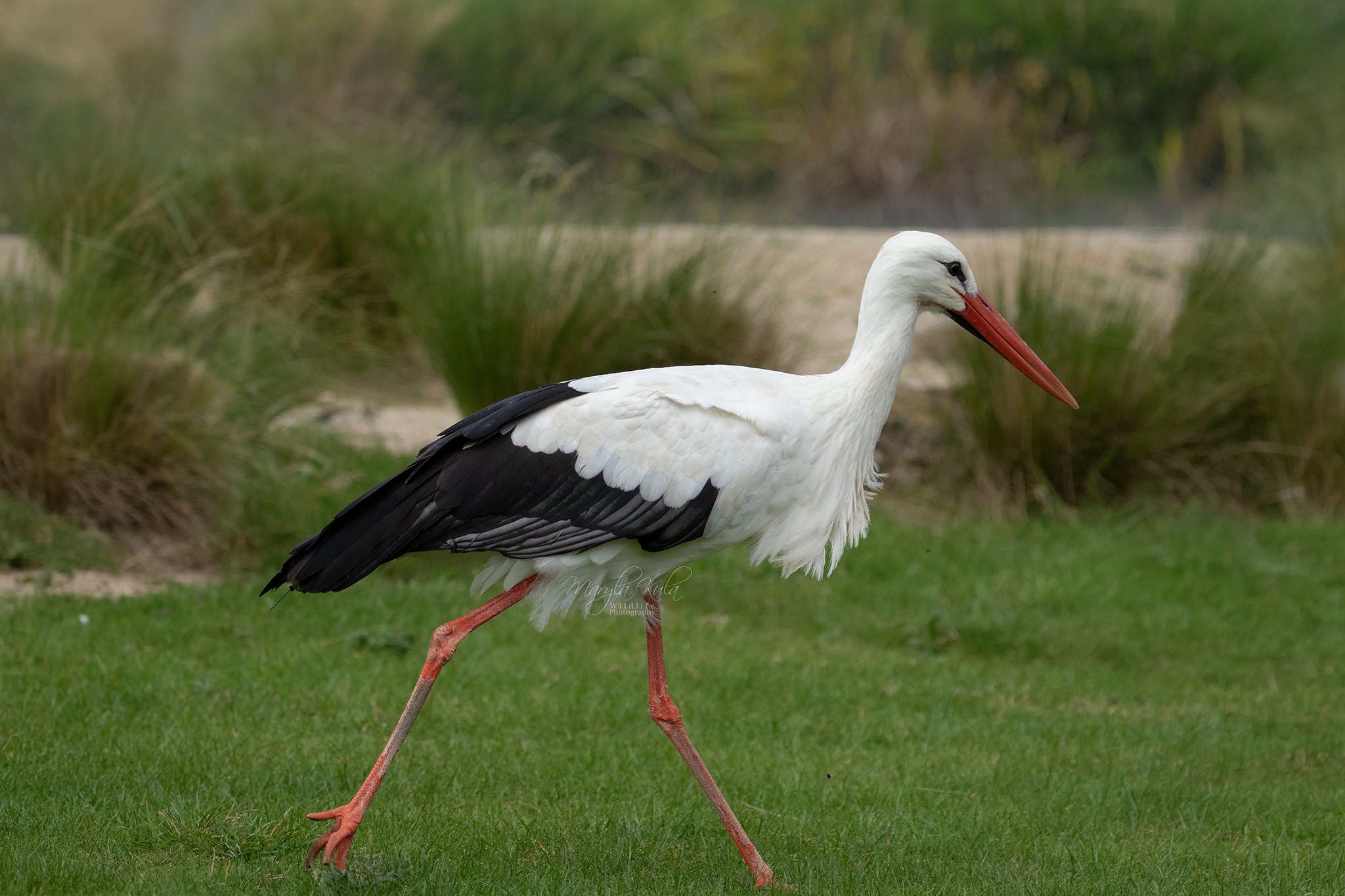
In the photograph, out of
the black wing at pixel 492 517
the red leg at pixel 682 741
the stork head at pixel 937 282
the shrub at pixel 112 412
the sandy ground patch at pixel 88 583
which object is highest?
the stork head at pixel 937 282

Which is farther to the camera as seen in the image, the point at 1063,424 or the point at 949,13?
the point at 949,13

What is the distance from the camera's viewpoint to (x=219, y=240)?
30.7 ft

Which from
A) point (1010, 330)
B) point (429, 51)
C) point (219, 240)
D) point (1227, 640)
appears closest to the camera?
point (1010, 330)

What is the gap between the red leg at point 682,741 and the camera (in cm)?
438

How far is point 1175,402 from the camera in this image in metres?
8.73

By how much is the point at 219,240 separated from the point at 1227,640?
614cm

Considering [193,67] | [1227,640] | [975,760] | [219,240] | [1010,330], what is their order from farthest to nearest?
1. [193,67]
2. [219,240]
3. [1227,640]
4. [975,760]
5. [1010,330]

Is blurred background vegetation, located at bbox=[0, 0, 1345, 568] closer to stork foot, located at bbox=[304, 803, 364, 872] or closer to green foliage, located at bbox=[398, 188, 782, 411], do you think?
green foliage, located at bbox=[398, 188, 782, 411]

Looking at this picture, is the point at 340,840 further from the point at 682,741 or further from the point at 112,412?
Result: the point at 112,412

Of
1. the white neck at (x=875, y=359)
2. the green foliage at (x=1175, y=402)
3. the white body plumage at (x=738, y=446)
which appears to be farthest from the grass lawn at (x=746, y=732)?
the white neck at (x=875, y=359)

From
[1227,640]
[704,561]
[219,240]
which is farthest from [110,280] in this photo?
[1227,640]

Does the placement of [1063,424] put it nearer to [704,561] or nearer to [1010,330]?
→ [704,561]

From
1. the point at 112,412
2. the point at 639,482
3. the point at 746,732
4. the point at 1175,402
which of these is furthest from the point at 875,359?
the point at 1175,402

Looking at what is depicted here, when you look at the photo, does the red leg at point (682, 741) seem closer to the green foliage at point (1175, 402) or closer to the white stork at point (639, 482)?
the white stork at point (639, 482)
